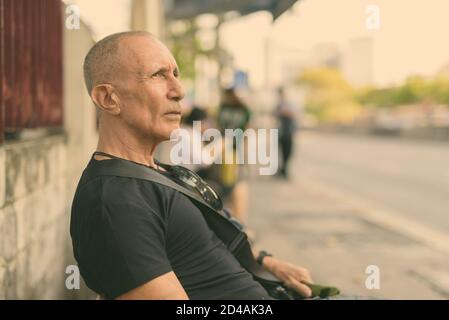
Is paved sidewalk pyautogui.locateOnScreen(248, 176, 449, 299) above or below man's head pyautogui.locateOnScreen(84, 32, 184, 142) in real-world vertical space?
below

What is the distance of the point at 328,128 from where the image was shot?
63750mm

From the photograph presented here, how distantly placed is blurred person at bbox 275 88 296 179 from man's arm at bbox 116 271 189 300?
531 inches

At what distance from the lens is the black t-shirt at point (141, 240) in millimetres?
1603

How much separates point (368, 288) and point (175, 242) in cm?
382

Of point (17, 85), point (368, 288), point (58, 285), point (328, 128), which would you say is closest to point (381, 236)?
point (368, 288)

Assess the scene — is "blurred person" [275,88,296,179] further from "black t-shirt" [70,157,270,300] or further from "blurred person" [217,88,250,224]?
"black t-shirt" [70,157,270,300]

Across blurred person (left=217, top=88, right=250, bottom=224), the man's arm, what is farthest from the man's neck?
blurred person (left=217, top=88, right=250, bottom=224)

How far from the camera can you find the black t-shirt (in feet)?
5.26

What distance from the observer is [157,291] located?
5.30 ft

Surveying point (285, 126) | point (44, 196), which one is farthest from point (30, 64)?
point (285, 126)

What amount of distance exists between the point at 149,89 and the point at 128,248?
45 centimetres

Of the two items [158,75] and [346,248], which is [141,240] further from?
[346,248]
